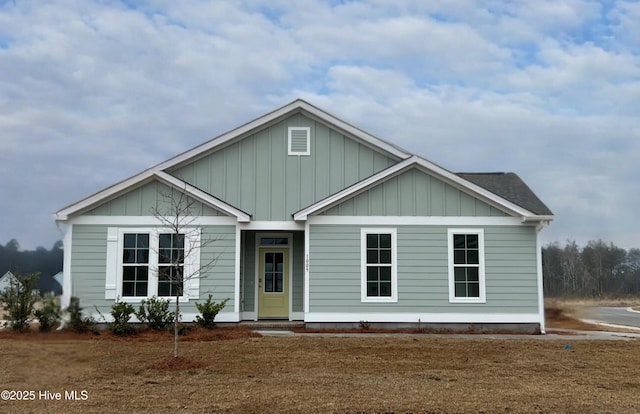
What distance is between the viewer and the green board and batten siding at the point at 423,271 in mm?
16156

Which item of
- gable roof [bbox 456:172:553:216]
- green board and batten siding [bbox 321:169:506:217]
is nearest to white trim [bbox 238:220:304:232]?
green board and batten siding [bbox 321:169:506:217]

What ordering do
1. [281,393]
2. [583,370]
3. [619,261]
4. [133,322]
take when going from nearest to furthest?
1. [281,393]
2. [583,370]
3. [133,322]
4. [619,261]

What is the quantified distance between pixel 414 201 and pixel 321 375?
7.67 m

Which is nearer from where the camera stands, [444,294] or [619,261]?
[444,294]

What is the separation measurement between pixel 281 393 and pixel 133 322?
8.34 metres

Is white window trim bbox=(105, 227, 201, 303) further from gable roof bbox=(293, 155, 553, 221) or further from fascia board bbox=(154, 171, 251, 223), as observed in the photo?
gable roof bbox=(293, 155, 553, 221)

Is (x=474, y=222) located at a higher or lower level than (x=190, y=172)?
lower

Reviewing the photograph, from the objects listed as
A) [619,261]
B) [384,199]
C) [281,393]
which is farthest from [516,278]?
[619,261]

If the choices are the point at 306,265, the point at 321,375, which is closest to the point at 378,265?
the point at 306,265

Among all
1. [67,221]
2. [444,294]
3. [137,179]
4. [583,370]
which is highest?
[137,179]

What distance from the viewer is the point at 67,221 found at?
52.8 feet

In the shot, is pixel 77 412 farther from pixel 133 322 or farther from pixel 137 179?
pixel 137 179

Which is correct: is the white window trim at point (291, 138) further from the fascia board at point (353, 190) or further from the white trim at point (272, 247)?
the white trim at point (272, 247)

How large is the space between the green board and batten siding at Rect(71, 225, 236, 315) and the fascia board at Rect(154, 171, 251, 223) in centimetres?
46
